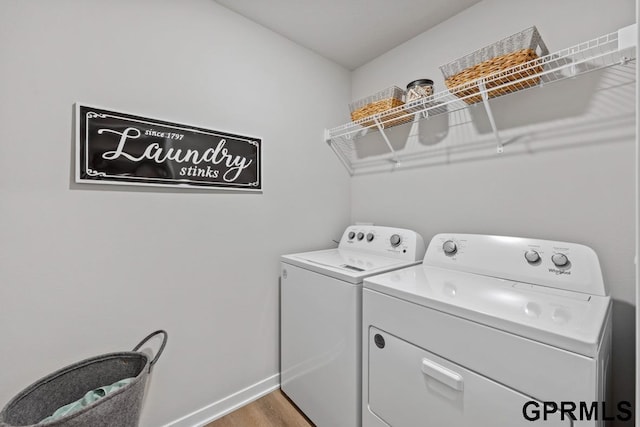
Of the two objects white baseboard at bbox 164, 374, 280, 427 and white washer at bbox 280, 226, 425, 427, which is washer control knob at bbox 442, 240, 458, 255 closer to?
white washer at bbox 280, 226, 425, 427

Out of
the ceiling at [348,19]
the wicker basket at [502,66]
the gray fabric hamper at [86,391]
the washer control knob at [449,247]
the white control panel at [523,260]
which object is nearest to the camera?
the gray fabric hamper at [86,391]

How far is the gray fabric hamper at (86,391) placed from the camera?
2.96 ft

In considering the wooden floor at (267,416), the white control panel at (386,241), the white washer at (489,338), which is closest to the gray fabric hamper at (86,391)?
the wooden floor at (267,416)

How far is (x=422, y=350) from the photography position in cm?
99

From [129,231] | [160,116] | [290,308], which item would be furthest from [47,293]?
[290,308]

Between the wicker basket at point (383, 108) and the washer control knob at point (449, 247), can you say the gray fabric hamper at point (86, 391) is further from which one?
the wicker basket at point (383, 108)

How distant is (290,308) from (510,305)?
3.75 ft

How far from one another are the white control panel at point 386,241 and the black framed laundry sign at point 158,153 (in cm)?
75

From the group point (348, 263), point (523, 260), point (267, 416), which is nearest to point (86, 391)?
point (267, 416)

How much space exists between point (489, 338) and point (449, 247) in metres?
0.67

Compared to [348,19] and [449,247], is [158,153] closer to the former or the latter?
[348,19]

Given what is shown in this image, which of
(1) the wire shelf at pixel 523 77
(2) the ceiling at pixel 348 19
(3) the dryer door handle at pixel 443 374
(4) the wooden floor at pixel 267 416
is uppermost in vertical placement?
(2) the ceiling at pixel 348 19

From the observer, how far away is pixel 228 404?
159 centimetres

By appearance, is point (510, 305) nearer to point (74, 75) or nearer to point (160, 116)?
point (160, 116)
